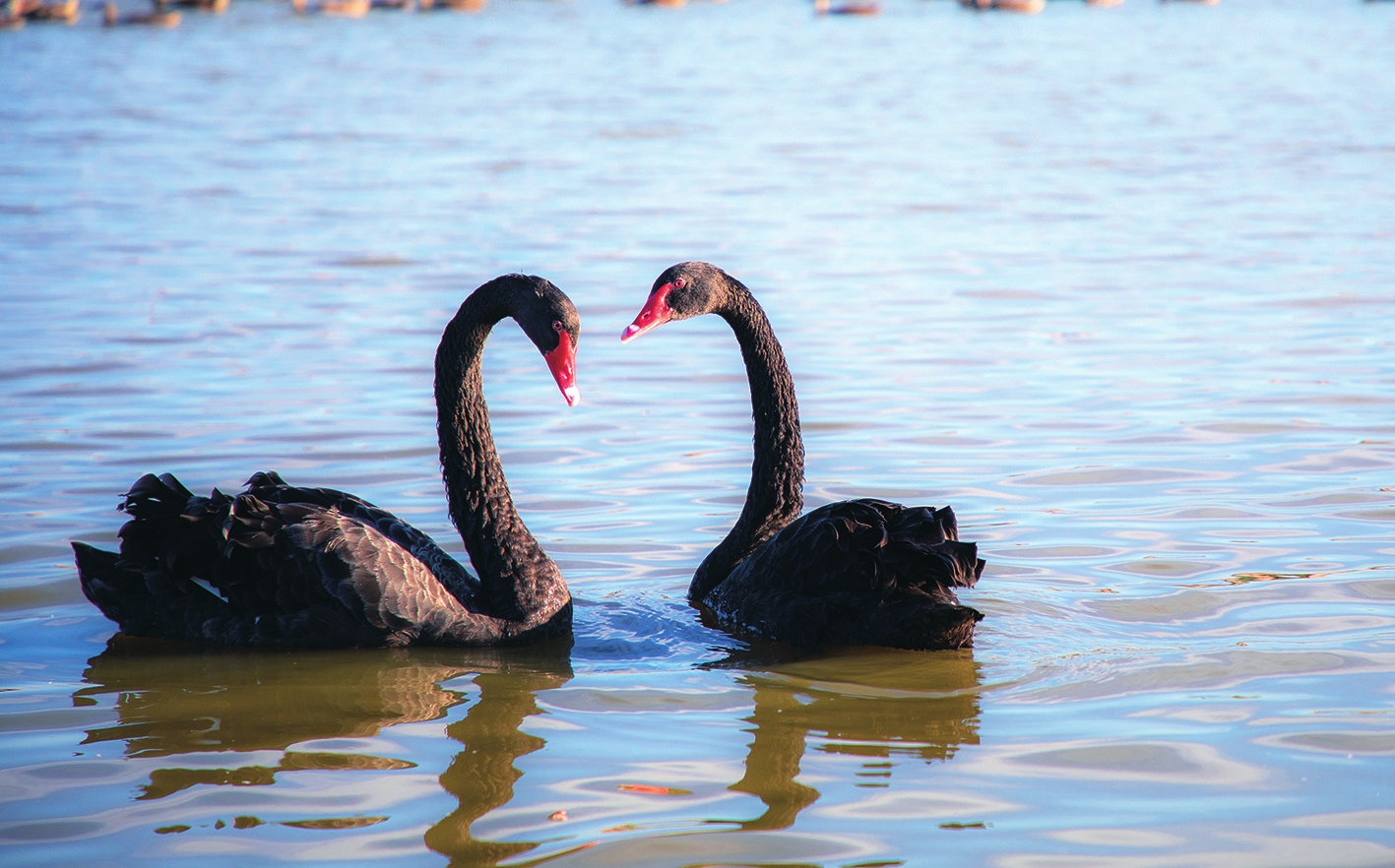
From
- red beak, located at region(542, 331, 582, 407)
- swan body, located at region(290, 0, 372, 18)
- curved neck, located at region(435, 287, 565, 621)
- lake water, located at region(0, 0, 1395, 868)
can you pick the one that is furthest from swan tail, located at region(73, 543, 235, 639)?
swan body, located at region(290, 0, 372, 18)

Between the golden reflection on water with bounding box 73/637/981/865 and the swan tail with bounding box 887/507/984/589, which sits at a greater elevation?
the swan tail with bounding box 887/507/984/589

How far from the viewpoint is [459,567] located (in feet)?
18.1

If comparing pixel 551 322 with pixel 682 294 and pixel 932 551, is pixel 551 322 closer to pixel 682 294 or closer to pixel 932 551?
pixel 682 294

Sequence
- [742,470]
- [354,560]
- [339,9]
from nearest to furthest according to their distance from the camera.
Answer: [354,560], [742,470], [339,9]

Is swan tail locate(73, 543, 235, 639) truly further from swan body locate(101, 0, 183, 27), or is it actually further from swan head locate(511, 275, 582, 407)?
swan body locate(101, 0, 183, 27)

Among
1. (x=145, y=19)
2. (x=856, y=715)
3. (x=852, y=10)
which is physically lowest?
(x=856, y=715)

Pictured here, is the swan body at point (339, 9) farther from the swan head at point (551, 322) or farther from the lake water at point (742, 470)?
the swan head at point (551, 322)

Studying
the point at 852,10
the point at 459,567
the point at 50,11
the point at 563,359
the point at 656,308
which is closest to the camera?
the point at 563,359

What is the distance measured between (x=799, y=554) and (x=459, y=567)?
1284 millimetres

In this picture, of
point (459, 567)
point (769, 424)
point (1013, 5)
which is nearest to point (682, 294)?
point (769, 424)

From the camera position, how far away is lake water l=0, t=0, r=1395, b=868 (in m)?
3.88

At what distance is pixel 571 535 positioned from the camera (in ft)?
21.4

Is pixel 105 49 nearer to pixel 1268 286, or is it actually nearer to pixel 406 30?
pixel 406 30

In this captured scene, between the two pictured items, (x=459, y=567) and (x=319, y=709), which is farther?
(x=459, y=567)
